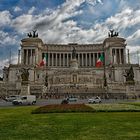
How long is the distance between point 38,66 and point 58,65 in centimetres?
1507

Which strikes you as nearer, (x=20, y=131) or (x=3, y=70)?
(x=20, y=131)

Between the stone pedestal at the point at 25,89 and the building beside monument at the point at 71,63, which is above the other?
the building beside monument at the point at 71,63

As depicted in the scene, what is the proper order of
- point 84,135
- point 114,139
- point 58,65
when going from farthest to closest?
point 58,65, point 84,135, point 114,139

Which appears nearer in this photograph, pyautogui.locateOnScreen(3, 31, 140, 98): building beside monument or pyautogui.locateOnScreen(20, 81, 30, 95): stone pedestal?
pyautogui.locateOnScreen(20, 81, 30, 95): stone pedestal

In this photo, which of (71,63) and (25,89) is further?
(71,63)

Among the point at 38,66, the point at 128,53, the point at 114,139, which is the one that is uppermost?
the point at 128,53

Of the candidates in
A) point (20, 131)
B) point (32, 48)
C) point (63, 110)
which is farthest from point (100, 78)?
point (20, 131)

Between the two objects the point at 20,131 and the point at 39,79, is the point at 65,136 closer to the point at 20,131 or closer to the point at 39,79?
the point at 20,131

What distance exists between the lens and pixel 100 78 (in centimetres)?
8519

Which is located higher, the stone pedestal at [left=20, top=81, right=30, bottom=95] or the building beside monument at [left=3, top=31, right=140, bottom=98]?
the building beside monument at [left=3, top=31, right=140, bottom=98]

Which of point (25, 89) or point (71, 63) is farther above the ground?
point (71, 63)

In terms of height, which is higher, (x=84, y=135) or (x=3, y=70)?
(x=3, y=70)

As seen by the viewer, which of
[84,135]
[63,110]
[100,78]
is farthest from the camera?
[100,78]

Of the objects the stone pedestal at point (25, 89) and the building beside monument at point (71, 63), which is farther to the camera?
the building beside monument at point (71, 63)
